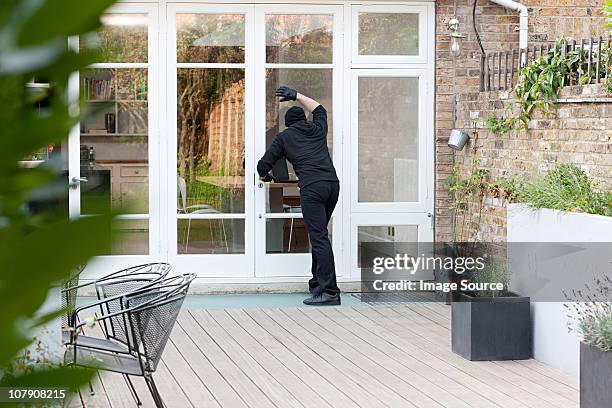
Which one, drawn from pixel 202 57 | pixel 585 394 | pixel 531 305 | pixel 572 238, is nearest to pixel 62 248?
pixel 585 394

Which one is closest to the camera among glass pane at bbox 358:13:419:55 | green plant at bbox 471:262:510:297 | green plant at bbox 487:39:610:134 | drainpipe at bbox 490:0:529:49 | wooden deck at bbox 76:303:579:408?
wooden deck at bbox 76:303:579:408

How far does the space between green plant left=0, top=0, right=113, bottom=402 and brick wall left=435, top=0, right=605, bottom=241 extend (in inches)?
383

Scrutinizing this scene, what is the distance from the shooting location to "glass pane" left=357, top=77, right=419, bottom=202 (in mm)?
10133

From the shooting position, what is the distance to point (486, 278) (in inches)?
281

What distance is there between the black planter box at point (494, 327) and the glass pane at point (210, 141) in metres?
3.64

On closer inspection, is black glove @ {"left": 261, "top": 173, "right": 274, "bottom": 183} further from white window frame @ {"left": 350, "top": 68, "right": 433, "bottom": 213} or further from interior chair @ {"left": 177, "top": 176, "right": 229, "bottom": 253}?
white window frame @ {"left": 350, "top": 68, "right": 433, "bottom": 213}

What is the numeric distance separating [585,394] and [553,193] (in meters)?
2.15

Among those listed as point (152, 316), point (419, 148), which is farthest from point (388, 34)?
point (152, 316)

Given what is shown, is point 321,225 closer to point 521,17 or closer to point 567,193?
point 521,17

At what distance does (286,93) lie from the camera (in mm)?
9477

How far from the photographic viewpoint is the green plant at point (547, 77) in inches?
300

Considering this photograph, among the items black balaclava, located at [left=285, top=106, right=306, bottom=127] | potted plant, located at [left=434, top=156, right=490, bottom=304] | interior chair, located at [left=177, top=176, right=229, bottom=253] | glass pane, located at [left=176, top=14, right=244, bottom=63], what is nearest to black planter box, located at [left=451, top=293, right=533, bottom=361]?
potted plant, located at [left=434, top=156, right=490, bottom=304]

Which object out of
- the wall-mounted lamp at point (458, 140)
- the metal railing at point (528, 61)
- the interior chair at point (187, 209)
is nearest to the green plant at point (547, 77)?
the metal railing at point (528, 61)

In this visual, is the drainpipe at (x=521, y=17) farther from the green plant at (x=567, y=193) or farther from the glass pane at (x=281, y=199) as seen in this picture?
the glass pane at (x=281, y=199)
